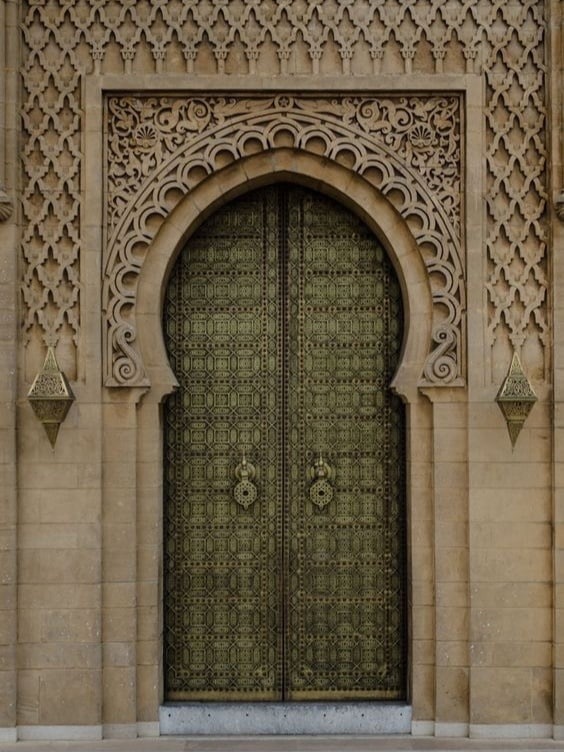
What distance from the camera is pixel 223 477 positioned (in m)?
7.37

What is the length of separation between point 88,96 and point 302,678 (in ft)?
14.8

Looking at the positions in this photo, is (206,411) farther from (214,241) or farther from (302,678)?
(302,678)

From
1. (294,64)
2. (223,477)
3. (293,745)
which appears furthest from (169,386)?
(293,745)

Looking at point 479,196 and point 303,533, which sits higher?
point 479,196

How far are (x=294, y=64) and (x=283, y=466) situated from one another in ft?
9.61

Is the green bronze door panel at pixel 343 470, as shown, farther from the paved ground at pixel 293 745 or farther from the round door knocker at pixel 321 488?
the paved ground at pixel 293 745

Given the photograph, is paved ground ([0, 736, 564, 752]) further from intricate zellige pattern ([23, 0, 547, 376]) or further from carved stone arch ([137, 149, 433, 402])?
intricate zellige pattern ([23, 0, 547, 376])

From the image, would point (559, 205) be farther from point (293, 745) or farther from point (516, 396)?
point (293, 745)

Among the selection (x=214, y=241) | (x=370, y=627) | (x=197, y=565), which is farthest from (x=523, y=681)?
(x=214, y=241)

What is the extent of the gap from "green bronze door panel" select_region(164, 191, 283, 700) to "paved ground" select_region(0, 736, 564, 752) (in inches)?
16.7

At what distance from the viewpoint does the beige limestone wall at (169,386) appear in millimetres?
6918

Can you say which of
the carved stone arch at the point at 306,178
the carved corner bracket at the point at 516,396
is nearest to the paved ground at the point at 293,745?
the carved corner bracket at the point at 516,396

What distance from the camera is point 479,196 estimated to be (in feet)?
22.9

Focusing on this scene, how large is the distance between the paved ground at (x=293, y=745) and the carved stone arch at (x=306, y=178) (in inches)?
96.7
